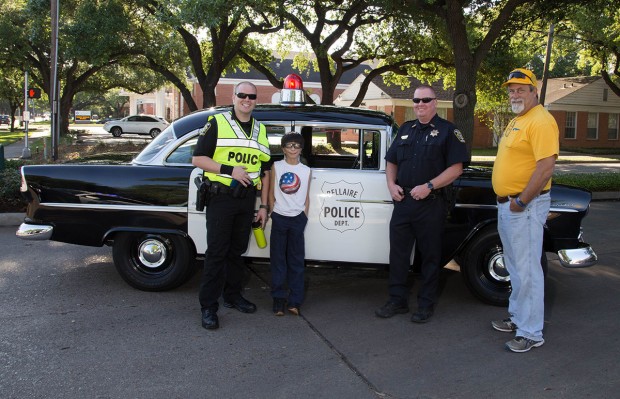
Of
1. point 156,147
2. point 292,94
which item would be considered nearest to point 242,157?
point 156,147

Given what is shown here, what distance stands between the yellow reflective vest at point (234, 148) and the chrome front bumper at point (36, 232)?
1787 mm

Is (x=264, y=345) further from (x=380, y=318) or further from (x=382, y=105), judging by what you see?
(x=382, y=105)

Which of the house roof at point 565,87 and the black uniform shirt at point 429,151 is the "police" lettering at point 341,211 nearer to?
the black uniform shirt at point 429,151

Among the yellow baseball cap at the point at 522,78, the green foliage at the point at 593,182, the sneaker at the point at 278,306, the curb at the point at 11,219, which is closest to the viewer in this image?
the yellow baseball cap at the point at 522,78

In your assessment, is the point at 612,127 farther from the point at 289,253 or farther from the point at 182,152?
the point at 182,152

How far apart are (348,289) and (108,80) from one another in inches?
1410

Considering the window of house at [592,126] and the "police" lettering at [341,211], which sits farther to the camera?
the window of house at [592,126]

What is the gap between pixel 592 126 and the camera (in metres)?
36.5

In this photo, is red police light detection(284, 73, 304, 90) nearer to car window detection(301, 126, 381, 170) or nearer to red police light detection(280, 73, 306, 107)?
red police light detection(280, 73, 306, 107)

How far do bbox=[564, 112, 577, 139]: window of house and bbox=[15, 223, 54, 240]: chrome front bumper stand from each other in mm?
35896

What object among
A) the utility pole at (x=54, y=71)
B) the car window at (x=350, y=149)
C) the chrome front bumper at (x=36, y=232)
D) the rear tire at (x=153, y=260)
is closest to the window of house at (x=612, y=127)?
the utility pole at (x=54, y=71)

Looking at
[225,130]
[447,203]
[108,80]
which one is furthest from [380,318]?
[108,80]

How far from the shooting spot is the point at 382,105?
33.8m

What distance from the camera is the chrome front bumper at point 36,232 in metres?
5.08
